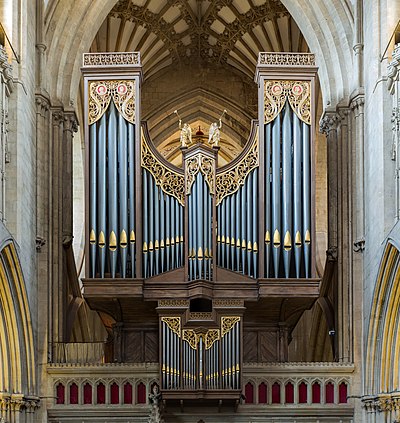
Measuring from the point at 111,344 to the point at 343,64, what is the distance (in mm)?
7679

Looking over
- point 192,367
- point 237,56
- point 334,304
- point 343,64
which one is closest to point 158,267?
point 192,367

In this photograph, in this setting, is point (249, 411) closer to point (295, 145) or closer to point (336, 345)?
point (336, 345)

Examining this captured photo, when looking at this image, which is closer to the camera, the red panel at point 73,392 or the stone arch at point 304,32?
the red panel at point 73,392

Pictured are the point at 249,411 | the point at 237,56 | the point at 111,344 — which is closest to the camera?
the point at 249,411

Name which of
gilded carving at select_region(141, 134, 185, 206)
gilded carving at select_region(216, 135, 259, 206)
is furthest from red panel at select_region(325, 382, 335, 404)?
gilded carving at select_region(141, 134, 185, 206)

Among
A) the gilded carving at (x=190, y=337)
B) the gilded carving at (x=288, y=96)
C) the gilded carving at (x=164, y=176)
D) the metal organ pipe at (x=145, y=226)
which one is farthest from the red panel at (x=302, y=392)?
the gilded carving at (x=288, y=96)

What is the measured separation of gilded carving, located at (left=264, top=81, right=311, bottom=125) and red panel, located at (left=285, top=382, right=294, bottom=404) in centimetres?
495

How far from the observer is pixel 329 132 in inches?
1067

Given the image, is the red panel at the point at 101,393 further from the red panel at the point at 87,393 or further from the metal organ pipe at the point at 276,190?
the metal organ pipe at the point at 276,190

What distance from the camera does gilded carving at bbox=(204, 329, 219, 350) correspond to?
963 inches

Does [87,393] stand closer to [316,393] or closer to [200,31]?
[316,393]

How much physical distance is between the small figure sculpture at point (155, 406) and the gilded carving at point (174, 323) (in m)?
1.12

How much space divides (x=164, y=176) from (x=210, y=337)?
3.05m

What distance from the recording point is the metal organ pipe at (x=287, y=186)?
2477cm
